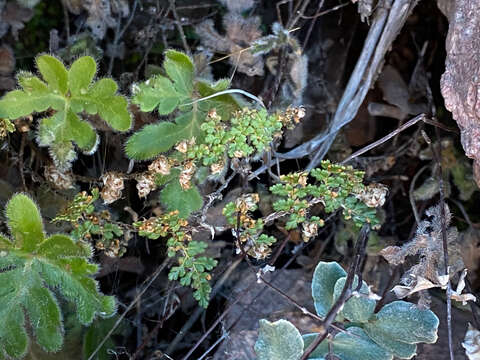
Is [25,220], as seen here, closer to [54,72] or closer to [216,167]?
[54,72]

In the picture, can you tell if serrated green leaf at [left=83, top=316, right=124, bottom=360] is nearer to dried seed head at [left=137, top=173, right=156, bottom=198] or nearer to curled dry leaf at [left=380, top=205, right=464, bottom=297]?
dried seed head at [left=137, top=173, right=156, bottom=198]

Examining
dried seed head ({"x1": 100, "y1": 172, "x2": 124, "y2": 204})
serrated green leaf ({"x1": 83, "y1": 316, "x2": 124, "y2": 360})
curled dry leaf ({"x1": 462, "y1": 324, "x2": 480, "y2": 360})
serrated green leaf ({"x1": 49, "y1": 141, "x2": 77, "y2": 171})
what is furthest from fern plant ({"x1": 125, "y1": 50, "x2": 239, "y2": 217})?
curled dry leaf ({"x1": 462, "y1": 324, "x2": 480, "y2": 360})

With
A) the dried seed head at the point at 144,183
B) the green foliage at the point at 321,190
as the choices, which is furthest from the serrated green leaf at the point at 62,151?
the green foliage at the point at 321,190

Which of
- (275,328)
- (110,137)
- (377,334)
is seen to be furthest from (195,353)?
(110,137)

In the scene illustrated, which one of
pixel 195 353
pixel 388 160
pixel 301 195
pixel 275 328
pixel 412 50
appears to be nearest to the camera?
pixel 275 328

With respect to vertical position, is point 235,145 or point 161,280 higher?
point 235,145

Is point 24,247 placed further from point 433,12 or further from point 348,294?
point 433,12

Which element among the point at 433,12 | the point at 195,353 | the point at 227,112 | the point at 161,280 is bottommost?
the point at 195,353
